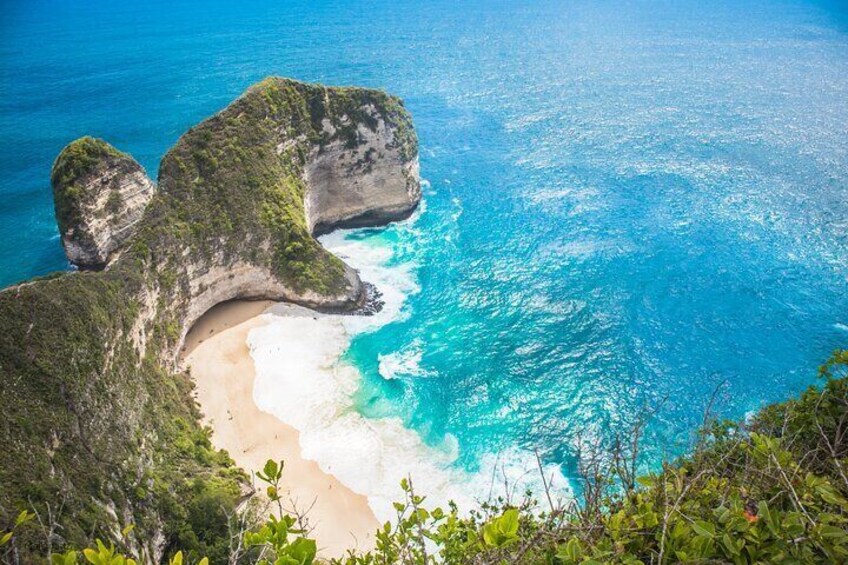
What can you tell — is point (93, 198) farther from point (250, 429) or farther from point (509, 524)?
point (509, 524)

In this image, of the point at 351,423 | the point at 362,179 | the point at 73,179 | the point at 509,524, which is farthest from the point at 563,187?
the point at 509,524

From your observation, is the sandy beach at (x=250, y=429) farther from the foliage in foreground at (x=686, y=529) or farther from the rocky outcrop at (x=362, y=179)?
the foliage in foreground at (x=686, y=529)

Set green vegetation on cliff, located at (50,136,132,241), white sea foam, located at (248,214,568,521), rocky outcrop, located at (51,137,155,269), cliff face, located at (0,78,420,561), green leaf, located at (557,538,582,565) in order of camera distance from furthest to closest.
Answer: rocky outcrop, located at (51,137,155,269), green vegetation on cliff, located at (50,136,132,241), white sea foam, located at (248,214,568,521), cliff face, located at (0,78,420,561), green leaf, located at (557,538,582,565)

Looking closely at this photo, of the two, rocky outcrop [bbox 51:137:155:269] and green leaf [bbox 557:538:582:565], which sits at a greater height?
green leaf [bbox 557:538:582:565]

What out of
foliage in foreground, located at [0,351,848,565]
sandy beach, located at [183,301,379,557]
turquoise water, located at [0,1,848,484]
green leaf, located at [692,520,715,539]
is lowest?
sandy beach, located at [183,301,379,557]

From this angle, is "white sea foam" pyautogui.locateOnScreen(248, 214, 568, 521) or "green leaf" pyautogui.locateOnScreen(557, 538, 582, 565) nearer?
"green leaf" pyautogui.locateOnScreen(557, 538, 582, 565)

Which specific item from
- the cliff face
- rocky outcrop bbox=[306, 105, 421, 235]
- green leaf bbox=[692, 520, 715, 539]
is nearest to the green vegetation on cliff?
the cliff face

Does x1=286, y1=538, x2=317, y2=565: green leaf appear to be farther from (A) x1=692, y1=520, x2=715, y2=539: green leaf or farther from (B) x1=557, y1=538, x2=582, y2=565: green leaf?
(A) x1=692, y1=520, x2=715, y2=539: green leaf

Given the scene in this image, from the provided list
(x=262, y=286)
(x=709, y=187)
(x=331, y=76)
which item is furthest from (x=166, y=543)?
(x=331, y=76)
